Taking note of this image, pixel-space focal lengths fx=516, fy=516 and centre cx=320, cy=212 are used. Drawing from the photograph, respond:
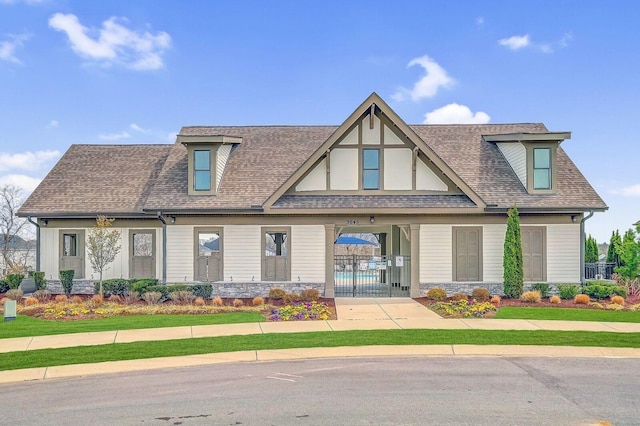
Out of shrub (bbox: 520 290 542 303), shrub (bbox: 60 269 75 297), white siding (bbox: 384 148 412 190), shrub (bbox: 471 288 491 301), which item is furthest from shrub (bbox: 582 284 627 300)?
shrub (bbox: 60 269 75 297)

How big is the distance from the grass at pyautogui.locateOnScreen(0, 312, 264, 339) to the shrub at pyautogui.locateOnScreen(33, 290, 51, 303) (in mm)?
3744

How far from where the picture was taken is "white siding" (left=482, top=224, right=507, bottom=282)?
67.5ft

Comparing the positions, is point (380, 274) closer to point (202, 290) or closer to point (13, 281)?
point (202, 290)

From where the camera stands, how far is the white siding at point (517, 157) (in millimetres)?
21625

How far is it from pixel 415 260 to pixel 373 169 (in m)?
3.97

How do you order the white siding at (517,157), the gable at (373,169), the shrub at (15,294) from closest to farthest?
the shrub at (15,294)
the gable at (373,169)
the white siding at (517,157)

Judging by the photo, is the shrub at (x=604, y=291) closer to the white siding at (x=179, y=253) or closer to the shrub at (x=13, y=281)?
the white siding at (x=179, y=253)

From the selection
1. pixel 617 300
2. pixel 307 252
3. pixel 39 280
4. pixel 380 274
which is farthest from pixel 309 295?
pixel 39 280

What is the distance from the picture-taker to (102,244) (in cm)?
2030

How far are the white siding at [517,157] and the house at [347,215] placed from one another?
0.09 m

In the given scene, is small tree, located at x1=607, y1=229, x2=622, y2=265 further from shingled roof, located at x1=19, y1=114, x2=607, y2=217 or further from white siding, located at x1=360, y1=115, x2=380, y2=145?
white siding, located at x1=360, y1=115, x2=380, y2=145

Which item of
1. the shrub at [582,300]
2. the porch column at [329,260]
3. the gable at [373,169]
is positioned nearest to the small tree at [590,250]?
the shrub at [582,300]

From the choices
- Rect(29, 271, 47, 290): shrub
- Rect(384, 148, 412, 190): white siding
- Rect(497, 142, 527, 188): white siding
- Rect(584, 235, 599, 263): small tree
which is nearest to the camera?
Rect(384, 148, 412, 190): white siding

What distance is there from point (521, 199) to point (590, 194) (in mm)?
2818
